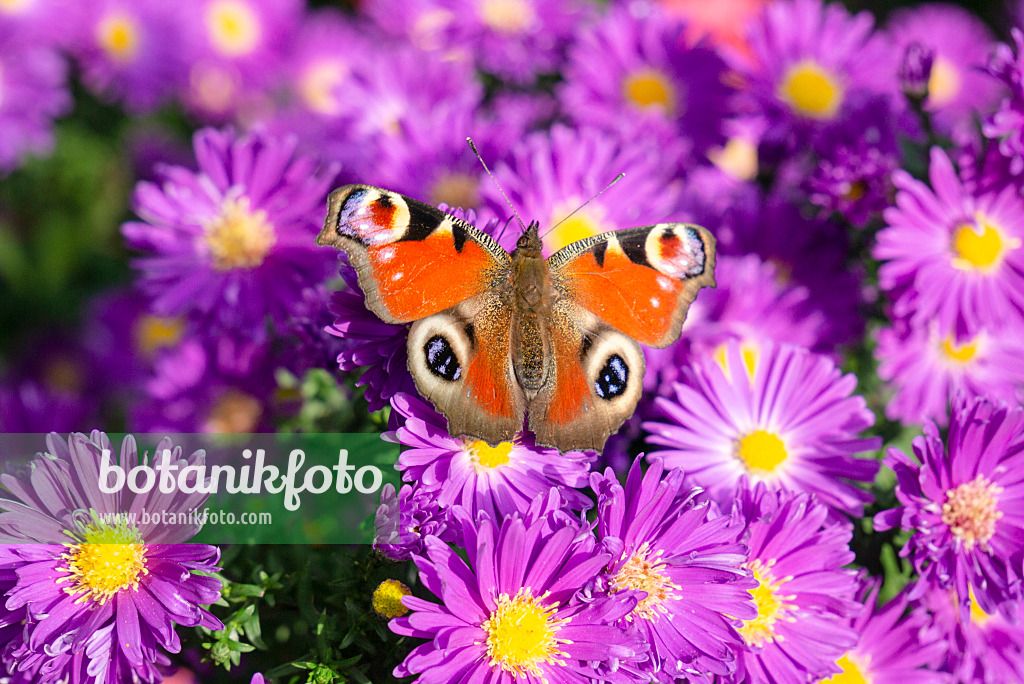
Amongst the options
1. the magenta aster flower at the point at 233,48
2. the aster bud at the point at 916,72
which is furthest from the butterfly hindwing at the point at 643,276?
the magenta aster flower at the point at 233,48

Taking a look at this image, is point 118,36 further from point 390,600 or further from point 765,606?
point 765,606

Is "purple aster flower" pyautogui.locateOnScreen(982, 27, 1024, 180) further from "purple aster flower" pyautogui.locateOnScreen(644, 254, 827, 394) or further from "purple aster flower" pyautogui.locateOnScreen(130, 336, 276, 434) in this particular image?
"purple aster flower" pyautogui.locateOnScreen(130, 336, 276, 434)

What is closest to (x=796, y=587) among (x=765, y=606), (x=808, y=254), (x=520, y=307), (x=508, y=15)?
(x=765, y=606)

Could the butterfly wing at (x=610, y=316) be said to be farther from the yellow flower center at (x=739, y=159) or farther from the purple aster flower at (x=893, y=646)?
the yellow flower center at (x=739, y=159)

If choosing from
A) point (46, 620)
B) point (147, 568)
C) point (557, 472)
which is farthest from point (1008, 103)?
point (46, 620)

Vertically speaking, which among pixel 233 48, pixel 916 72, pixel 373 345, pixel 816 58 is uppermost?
pixel 233 48

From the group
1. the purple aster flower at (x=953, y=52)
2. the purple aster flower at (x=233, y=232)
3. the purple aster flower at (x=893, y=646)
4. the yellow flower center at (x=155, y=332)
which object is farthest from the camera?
the purple aster flower at (x=953, y=52)

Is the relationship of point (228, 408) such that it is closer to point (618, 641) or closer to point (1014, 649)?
point (618, 641)
